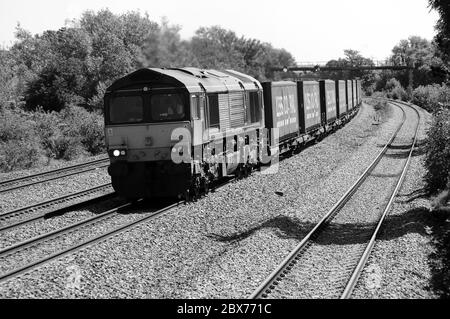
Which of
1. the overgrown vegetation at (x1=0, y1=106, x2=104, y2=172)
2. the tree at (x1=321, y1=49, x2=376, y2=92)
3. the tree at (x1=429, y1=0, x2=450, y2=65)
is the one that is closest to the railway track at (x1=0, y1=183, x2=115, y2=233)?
the overgrown vegetation at (x1=0, y1=106, x2=104, y2=172)

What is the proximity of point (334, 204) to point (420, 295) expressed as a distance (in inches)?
268

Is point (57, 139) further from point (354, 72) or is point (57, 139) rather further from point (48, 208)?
point (354, 72)

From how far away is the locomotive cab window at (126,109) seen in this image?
570 inches

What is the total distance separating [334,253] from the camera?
11023 millimetres

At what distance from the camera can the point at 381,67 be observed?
298ft

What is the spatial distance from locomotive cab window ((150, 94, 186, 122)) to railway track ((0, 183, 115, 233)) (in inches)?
113

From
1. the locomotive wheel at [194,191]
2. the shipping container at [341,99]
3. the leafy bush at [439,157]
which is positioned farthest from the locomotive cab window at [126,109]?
the shipping container at [341,99]

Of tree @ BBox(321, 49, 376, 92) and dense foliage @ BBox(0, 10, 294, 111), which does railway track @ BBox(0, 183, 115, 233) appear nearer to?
dense foliage @ BBox(0, 10, 294, 111)

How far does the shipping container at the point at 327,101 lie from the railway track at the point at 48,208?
17.0 m

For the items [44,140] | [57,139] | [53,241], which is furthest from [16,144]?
[53,241]

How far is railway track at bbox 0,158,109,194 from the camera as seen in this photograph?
17923mm

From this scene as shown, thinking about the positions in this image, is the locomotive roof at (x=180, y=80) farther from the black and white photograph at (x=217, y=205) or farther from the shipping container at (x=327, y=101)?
the shipping container at (x=327, y=101)

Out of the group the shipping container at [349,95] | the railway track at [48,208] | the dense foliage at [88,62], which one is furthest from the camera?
the shipping container at [349,95]
